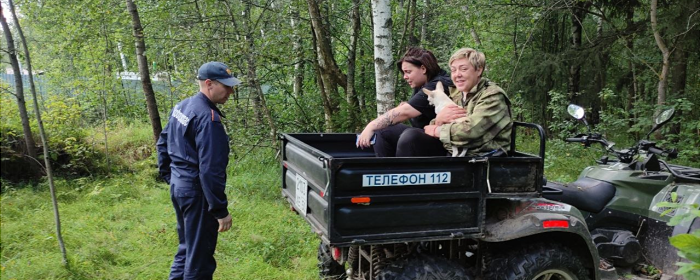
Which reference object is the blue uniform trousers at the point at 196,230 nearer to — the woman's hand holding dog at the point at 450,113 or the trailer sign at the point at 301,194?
the trailer sign at the point at 301,194

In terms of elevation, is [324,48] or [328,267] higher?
[324,48]

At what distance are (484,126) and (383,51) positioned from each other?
2.64m

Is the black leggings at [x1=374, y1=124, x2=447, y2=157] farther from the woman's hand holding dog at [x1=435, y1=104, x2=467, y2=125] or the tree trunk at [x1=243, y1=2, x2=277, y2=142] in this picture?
the tree trunk at [x1=243, y1=2, x2=277, y2=142]

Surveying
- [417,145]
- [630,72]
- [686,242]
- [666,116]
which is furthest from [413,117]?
[630,72]

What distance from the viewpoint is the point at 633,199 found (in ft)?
12.5

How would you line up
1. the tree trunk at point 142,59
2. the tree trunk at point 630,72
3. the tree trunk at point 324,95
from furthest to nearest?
the tree trunk at point 630,72, the tree trunk at point 142,59, the tree trunk at point 324,95

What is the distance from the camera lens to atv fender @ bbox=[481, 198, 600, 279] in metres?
2.82

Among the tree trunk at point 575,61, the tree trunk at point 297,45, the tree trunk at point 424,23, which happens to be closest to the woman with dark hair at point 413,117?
the tree trunk at point 297,45

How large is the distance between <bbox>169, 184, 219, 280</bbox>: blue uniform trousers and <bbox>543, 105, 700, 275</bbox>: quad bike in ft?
8.38

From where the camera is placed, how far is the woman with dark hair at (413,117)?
2977mm

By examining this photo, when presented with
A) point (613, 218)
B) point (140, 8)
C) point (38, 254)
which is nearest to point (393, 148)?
point (613, 218)

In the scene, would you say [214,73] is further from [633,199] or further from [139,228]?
[633,199]

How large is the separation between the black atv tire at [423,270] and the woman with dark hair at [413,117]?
671 mm

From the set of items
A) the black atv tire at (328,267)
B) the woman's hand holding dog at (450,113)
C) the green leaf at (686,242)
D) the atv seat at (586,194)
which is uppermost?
the woman's hand holding dog at (450,113)
